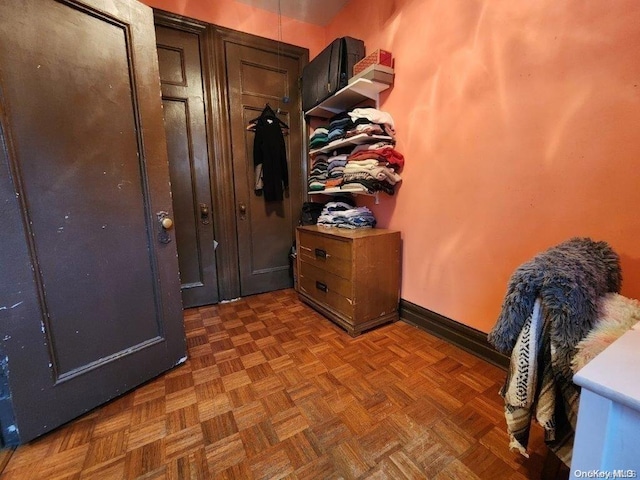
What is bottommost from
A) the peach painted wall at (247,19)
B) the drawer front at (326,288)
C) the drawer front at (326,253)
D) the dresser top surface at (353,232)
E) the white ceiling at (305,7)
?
the drawer front at (326,288)

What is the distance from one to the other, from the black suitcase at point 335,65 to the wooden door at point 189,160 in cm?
97

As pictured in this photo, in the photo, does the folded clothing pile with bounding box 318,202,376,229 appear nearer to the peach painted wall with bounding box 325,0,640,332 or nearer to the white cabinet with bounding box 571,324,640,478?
the peach painted wall with bounding box 325,0,640,332

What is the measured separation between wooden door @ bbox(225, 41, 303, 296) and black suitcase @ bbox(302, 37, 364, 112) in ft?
1.21

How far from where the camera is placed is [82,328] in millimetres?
1210

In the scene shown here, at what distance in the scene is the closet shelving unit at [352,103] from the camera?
6.56ft

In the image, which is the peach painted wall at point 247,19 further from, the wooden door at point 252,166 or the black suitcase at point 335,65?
the black suitcase at point 335,65

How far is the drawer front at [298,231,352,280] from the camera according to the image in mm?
1855

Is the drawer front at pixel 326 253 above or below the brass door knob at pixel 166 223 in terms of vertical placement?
below

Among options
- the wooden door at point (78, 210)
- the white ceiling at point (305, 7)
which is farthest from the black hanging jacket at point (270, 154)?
the wooden door at point (78, 210)

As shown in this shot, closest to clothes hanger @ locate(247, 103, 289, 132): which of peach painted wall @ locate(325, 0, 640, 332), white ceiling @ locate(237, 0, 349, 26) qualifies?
white ceiling @ locate(237, 0, 349, 26)

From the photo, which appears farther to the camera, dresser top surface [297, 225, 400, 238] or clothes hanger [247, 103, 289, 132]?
clothes hanger [247, 103, 289, 132]

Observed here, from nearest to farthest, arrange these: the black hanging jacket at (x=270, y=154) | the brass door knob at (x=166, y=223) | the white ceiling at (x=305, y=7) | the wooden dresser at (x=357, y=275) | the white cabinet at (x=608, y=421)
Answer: the white cabinet at (x=608, y=421), the brass door knob at (x=166, y=223), the wooden dresser at (x=357, y=275), the white ceiling at (x=305, y=7), the black hanging jacket at (x=270, y=154)

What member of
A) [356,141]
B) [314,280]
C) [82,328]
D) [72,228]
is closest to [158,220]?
[72,228]

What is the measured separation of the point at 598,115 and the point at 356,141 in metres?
1.32
